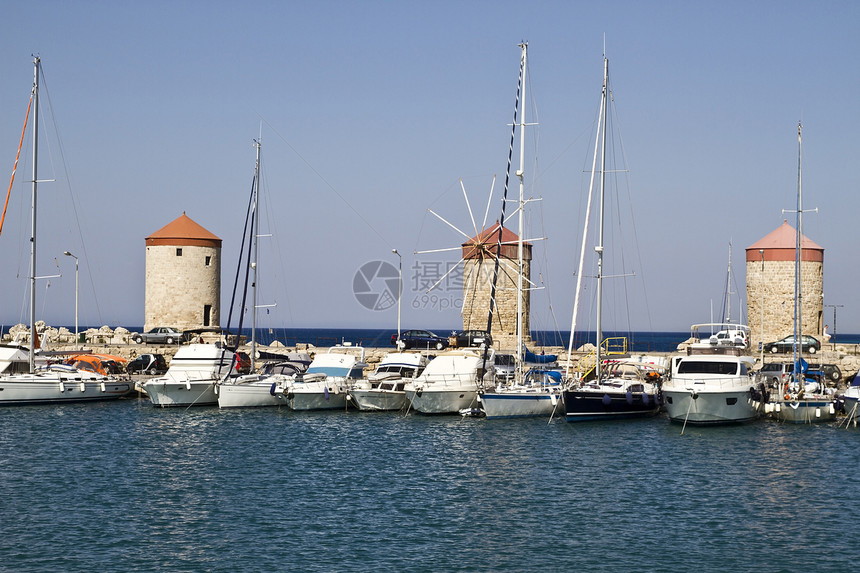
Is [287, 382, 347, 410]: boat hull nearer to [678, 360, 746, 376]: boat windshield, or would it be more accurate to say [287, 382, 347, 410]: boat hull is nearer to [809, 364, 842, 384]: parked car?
[678, 360, 746, 376]: boat windshield

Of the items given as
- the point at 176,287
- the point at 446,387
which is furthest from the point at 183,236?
the point at 446,387

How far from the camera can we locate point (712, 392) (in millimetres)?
29953

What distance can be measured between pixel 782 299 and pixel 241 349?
3153 cm

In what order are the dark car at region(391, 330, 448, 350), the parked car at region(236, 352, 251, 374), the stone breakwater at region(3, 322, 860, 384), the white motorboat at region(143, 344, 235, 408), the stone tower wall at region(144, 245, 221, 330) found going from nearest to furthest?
the white motorboat at region(143, 344, 235, 408), the parked car at region(236, 352, 251, 374), the stone breakwater at region(3, 322, 860, 384), the dark car at region(391, 330, 448, 350), the stone tower wall at region(144, 245, 221, 330)

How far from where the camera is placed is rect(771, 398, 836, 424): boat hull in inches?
1252

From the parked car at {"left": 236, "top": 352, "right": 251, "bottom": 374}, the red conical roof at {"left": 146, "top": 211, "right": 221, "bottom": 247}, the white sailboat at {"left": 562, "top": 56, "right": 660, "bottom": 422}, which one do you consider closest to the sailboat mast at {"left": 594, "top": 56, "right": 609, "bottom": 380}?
the white sailboat at {"left": 562, "top": 56, "right": 660, "bottom": 422}

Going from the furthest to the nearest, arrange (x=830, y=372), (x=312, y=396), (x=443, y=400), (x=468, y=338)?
(x=468, y=338)
(x=830, y=372)
(x=312, y=396)
(x=443, y=400)

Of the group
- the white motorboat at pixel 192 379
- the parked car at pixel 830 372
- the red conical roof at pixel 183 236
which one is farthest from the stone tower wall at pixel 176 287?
the parked car at pixel 830 372

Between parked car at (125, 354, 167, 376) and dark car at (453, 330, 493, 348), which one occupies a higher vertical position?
dark car at (453, 330, 493, 348)

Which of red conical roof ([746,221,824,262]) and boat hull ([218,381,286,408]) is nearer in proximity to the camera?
boat hull ([218,381,286,408])

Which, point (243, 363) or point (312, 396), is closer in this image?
point (312, 396)

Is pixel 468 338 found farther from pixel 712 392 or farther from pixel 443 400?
pixel 712 392

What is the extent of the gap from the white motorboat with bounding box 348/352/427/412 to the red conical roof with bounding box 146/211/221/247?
82.3ft

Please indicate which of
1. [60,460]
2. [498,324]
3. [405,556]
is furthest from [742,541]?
[498,324]
